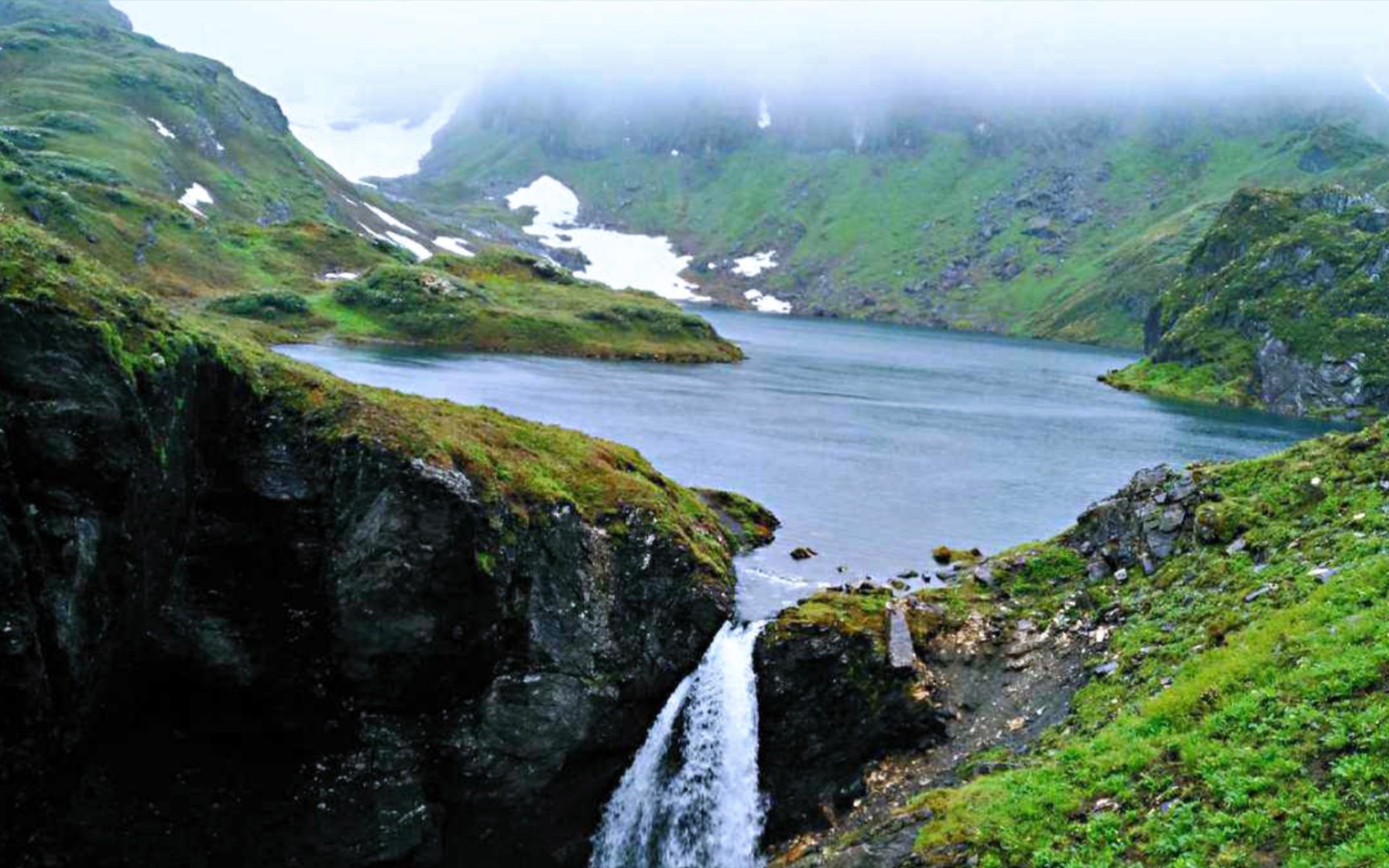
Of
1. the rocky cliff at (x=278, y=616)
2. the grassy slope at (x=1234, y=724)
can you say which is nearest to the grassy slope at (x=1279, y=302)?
the grassy slope at (x=1234, y=724)

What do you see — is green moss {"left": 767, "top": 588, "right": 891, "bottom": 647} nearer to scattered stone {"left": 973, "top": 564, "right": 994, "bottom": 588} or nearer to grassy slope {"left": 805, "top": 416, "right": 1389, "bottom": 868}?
scattered stone {"left": 973, "top": 564, "right": 994, "bottom": 588}

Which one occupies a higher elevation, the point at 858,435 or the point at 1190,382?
the point at 1190,382

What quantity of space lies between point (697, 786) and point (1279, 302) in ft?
564

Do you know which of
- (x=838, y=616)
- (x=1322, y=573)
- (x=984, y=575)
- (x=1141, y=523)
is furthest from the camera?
(x=984, y=575)

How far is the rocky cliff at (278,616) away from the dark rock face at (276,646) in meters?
0.07

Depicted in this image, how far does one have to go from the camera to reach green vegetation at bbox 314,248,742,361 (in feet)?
496

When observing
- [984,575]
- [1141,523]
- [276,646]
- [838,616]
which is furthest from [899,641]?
[276,646]

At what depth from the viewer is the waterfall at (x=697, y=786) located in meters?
28.8

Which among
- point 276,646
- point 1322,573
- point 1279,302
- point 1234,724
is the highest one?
point 1279,302

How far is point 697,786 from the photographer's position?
29.8m

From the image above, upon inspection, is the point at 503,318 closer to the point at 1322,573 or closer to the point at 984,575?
the point at 984,575

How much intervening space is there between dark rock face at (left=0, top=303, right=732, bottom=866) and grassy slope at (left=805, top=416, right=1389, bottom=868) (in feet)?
37.2

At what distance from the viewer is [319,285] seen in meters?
166

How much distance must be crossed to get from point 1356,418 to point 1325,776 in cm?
14329
